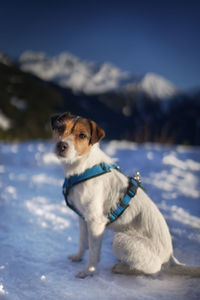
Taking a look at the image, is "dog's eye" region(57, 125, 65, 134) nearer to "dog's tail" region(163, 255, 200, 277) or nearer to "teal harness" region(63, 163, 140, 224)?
"teal harness" region(63, 163, 140, 224)

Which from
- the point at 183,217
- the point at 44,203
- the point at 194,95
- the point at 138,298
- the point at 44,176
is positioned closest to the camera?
the point at 138,298

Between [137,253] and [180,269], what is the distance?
0.50m

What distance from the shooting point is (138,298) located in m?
1.93

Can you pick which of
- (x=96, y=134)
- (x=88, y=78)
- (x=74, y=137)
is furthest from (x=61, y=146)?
(x=88, y=78)

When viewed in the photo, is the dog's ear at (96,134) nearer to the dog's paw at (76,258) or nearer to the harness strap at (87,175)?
the harness strap at (87,175)

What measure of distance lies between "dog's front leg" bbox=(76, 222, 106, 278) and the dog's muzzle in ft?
2.70

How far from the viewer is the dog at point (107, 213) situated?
87.9 inches

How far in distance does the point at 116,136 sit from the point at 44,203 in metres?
5.44

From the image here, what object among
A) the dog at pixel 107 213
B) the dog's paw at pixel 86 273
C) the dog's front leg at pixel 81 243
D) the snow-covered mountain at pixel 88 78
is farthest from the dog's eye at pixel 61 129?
the snow-covered mountain at pixel 88 78

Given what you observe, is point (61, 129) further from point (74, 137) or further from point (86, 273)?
point (86, 273)

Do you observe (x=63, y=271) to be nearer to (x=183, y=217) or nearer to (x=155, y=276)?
(x=155, y=276)

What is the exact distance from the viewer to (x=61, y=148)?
2215 mm

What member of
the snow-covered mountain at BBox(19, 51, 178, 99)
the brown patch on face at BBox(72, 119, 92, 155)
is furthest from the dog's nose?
the snow-covered mountain at BBox(19, 51, 178, 99)

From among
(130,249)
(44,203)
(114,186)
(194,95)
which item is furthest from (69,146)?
(194,95)
